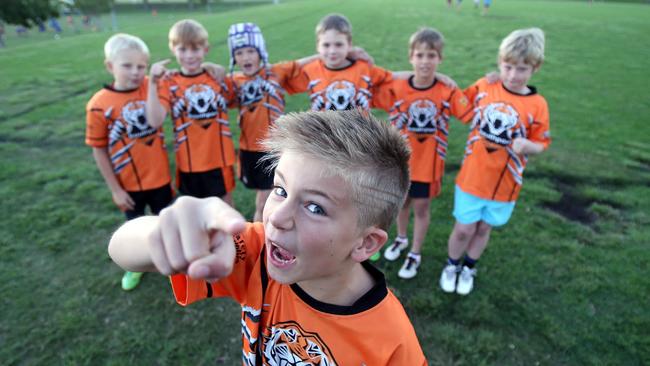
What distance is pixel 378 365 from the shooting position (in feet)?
4.80

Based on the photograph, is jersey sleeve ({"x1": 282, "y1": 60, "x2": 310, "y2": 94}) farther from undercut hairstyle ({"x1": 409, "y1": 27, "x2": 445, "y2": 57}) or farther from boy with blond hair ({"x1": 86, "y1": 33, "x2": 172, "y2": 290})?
boy with blond hair ({"x1": 86, "y1": 33, "x2": 172, "y2": 290})

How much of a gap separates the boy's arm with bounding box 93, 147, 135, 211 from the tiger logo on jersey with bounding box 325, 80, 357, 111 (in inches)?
78.9

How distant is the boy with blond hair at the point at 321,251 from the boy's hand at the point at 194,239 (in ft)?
0.74

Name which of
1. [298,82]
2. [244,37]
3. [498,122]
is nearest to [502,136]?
[498,122]

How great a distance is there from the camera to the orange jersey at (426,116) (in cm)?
346

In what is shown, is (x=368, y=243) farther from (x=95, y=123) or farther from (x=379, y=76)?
(x=95, y=123)

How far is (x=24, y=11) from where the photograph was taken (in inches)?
654

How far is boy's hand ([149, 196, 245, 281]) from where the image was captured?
88 cm

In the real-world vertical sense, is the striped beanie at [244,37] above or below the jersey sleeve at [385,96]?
above

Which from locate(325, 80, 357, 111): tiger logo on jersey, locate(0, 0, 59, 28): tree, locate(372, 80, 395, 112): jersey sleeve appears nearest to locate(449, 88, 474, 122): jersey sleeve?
locate(372, 80, 395, 112): jersey sleeve

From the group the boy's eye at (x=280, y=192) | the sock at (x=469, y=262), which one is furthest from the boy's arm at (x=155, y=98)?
the sock at (x=469, y=262)

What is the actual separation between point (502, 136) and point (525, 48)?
2.32 ft

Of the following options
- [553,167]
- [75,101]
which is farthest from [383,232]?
[75,101]

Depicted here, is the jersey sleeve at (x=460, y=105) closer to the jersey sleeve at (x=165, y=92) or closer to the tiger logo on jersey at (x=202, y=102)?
the tiger logo on jersey at (x=202, y=102)
